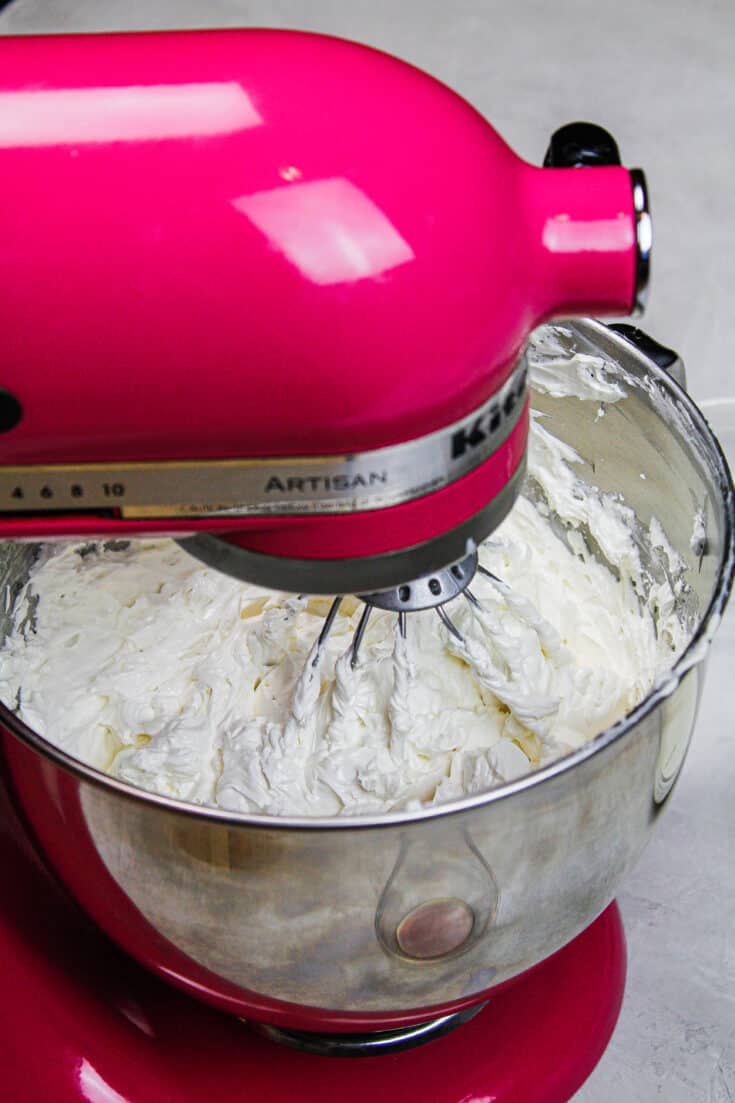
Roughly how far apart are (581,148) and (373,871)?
38cm

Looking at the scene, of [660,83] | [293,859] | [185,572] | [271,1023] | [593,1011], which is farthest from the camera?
[660,83]

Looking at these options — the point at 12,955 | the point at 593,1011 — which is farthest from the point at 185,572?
the point at 593,1011

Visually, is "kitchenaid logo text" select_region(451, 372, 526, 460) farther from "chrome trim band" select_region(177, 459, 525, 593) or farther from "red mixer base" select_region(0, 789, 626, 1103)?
"red mixer base" select_region(0, 789, 626, 1103)

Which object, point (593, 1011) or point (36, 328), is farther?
point (593, 1011)

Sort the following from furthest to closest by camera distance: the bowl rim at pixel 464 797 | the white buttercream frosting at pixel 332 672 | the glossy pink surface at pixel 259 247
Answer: the white buttercream frosting at pixel 332 672 → the bowl rim at pixel 464 797 → the glossy pink surface at pixel 259 247

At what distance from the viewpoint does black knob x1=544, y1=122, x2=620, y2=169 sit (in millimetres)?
698

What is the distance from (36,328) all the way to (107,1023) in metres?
0.47

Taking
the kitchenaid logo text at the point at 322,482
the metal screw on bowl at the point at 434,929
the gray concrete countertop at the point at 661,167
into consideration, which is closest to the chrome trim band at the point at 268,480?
the kitchenaid logo text at the point at 322,482

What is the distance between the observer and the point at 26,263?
0.46m

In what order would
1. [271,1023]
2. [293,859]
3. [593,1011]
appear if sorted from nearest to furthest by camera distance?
[293,859] < [271,1023] < [593,1011]

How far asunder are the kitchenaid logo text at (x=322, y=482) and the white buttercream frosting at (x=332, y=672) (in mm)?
347

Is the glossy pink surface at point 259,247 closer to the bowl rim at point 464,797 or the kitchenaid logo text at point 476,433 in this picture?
the kitchenaid logo text at point 476,433

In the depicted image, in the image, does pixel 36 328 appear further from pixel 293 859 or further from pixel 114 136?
pixel 293 859

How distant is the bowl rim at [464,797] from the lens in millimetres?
588
